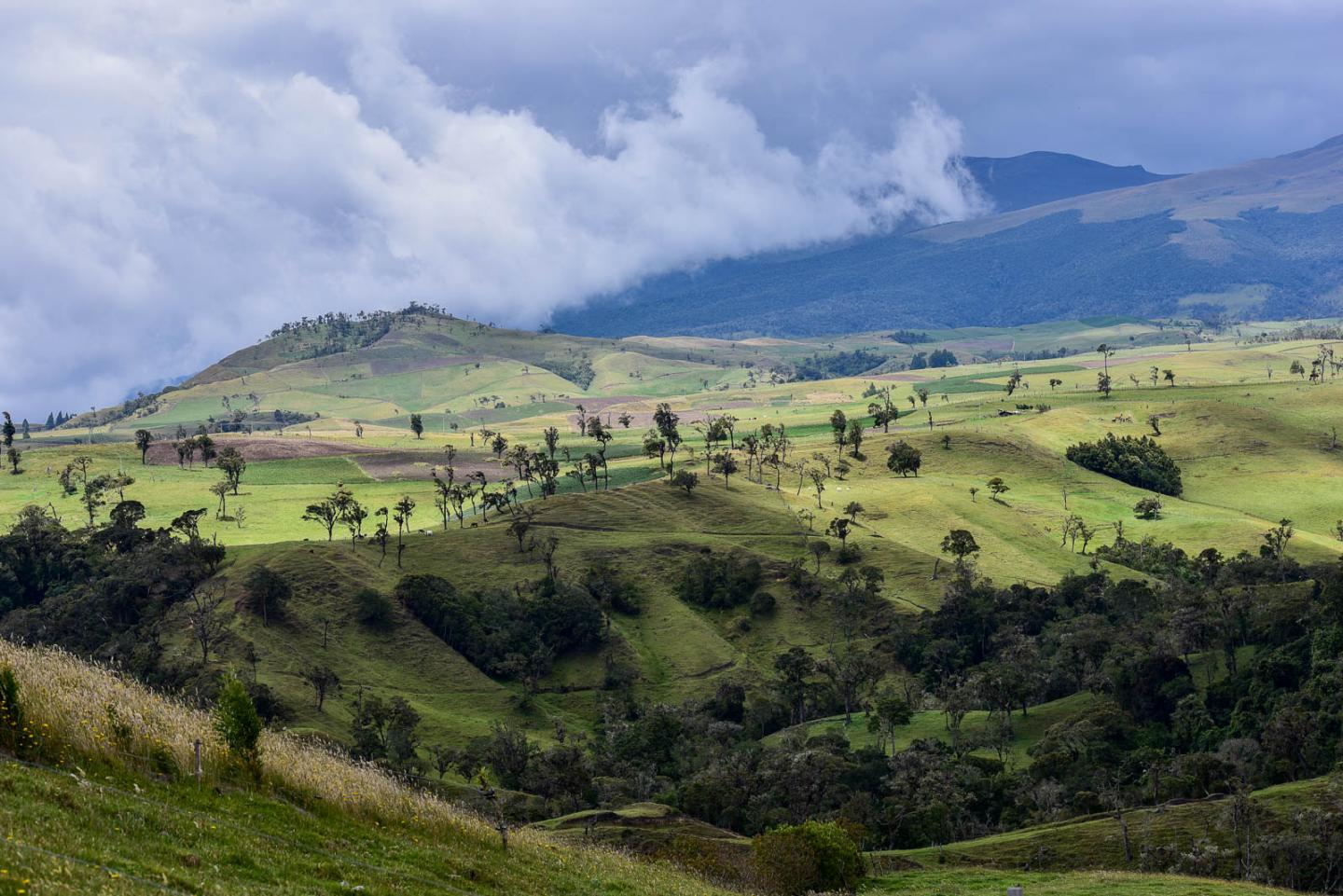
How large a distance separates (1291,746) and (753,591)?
88138mm

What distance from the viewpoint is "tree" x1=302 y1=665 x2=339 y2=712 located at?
128 m

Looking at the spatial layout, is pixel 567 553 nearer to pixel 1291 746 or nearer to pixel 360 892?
pixel 1291 746

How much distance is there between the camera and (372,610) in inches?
6004

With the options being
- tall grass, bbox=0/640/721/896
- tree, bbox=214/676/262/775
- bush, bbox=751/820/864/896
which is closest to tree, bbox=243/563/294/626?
bush, bbox=751/820/864/896

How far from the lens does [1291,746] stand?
314 ft

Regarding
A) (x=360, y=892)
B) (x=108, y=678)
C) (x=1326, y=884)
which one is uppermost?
(x=108, y=678)

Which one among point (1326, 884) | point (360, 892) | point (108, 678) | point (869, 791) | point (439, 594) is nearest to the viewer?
point (360, 892)

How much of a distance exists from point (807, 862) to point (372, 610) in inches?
4141

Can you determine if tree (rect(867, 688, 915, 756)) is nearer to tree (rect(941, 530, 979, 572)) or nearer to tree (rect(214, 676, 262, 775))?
tree (rect(941, 530, 979, 572))

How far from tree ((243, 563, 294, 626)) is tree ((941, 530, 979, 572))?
97.0 meters

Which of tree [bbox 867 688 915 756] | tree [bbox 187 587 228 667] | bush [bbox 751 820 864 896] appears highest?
tree [bbox 187 587 228 667]

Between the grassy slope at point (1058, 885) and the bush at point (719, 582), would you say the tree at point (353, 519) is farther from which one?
the grassy slope at point (1058, 885)

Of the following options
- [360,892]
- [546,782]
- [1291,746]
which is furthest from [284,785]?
[1291,746]

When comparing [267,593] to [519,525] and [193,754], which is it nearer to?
[519,525]
